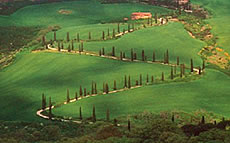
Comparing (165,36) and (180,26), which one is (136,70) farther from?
(180,26)

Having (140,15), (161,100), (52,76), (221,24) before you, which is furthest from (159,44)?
(140,15)

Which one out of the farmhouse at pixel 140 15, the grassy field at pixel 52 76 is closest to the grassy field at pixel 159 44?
the grassy field at pixel 52 76

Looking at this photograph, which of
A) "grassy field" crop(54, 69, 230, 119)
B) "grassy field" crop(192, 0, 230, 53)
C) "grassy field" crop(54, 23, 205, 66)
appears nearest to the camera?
"grassy field" crop(54, 69, 230, 119)

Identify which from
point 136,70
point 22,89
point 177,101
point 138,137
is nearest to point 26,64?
point 22,89

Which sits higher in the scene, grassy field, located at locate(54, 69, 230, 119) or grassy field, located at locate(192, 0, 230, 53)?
grassy field, located at locate(192, 0, 230, 53)

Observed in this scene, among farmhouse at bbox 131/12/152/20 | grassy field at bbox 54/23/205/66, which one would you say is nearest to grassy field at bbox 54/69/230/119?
grassy field at bbox 54/23/205/66

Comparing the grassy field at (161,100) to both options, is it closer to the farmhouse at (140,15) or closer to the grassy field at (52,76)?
the grassy field at (52,76)

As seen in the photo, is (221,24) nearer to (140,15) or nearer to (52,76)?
(140,15)

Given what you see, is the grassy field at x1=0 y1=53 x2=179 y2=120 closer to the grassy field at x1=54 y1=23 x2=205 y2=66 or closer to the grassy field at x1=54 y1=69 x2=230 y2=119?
the grassy field at x1=54 y1=69 x2=230 y2=119
